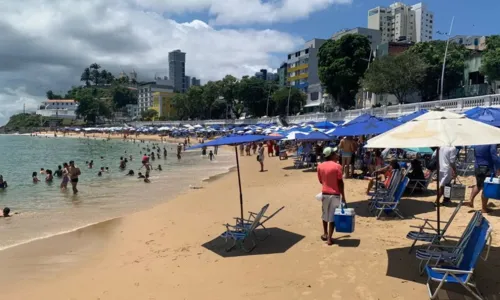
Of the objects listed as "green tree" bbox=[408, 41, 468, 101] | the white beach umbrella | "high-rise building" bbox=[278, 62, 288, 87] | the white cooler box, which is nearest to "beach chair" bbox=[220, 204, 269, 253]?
the white cooler box

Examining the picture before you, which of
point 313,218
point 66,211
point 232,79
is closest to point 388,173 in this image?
point 313,218

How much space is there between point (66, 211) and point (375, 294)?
11908 mm

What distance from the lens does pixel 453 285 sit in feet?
16.1

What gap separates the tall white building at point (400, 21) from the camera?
133875mm

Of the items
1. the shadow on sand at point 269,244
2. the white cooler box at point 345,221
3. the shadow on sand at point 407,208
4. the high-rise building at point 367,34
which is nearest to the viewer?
the white cooler box at point 345,221

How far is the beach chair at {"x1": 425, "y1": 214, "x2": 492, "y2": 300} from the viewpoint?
4.28 m

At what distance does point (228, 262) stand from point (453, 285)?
335cm

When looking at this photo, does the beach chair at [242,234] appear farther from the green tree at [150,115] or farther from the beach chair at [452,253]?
the green tree at [150,115]

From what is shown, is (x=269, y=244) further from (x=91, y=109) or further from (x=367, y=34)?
(x=91, y=109)

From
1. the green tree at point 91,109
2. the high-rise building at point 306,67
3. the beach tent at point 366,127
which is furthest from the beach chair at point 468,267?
the green tree at point 91,109

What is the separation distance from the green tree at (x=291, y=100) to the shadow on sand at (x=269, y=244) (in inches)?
2514

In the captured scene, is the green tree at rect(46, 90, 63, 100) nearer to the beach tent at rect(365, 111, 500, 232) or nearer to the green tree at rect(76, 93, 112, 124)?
the green tree at rect(76, 93, 112, 124)

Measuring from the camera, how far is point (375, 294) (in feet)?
16.2

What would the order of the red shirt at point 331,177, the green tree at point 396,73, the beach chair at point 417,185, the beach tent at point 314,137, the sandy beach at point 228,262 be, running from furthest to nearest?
the green tree at point 396,73, the beach tent at point 314,137, the beach chair at point 417,185, the red shirt at point 331,177, the sandy beach at point 228,262
